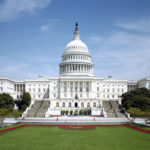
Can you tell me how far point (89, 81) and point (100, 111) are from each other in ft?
91.3

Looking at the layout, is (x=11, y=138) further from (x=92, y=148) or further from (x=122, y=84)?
(x=122, y=84)

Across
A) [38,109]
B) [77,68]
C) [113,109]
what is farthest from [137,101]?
[77,68]

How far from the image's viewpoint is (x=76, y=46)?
12312 centimetres

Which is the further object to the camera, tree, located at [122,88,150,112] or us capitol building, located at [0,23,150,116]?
us capitol building, located at [0,23,150,116]

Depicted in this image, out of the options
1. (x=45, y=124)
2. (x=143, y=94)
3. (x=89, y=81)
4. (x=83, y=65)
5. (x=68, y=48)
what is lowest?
(x=45, y=124)

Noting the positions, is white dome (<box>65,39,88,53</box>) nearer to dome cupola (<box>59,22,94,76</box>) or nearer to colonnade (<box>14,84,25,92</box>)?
dome cupola (<box>59,22,94,76</box>)

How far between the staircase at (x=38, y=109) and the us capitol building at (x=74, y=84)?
17.6 ft

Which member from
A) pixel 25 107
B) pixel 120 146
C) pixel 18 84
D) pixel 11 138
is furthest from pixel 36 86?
pixel 120 146

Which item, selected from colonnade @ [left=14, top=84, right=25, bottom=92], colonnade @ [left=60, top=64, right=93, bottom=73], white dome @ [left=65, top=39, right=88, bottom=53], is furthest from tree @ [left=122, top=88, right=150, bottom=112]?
colonnade @ [left=14, top=84, right=25, bottom=92]

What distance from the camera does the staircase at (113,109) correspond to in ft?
240

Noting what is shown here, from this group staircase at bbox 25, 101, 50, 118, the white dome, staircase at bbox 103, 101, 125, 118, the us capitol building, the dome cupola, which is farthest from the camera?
the white dome

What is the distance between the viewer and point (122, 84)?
121 metres

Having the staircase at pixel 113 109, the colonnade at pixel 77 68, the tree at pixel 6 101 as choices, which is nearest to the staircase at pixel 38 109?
the tree at pixel 6 101

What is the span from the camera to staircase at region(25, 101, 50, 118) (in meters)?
76.6
